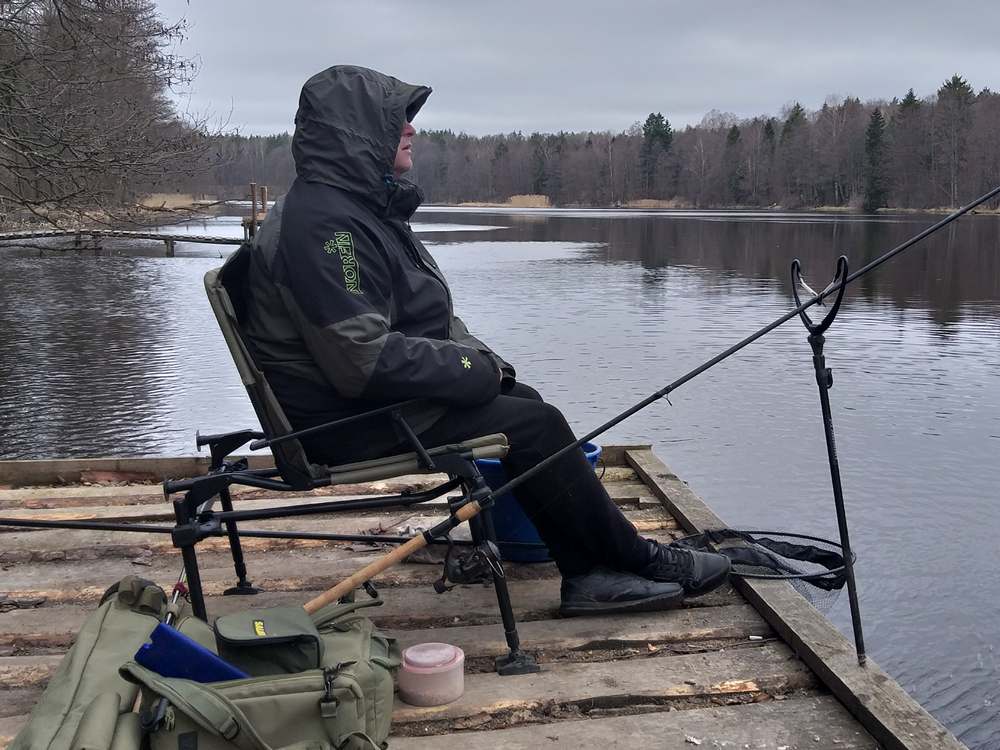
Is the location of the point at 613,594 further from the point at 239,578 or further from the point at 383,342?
the point at 239,578

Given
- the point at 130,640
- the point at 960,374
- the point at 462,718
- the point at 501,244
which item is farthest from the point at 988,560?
the point at 501,244

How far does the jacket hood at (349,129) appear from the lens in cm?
272

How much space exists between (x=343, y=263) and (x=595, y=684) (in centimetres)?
126

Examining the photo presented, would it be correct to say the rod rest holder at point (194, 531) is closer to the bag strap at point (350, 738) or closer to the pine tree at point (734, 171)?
the bag strap at point (350, 738)

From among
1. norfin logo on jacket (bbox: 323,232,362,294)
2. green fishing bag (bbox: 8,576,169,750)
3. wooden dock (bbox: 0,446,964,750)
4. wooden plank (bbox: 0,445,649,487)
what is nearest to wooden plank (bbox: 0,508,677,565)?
wooden dock (bbox: 0,446,964,750)

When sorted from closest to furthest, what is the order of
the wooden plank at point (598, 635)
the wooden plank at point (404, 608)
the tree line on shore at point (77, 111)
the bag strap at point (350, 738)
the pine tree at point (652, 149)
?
the bag strap at point (350, 738), the wooden plank at point (598, 635), the wooden plank at point (404, 608), the tree line on shore at point (77, 111), the pine tree at point (652, 149)

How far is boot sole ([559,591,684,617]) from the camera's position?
304 cm

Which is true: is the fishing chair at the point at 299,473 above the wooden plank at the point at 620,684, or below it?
above

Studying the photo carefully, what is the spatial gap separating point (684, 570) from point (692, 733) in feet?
2.46

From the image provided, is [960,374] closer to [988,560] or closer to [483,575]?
[988,560]

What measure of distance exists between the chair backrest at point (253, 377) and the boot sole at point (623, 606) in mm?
854

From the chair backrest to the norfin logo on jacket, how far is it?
262 millimetres

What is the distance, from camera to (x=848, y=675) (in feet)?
8.59

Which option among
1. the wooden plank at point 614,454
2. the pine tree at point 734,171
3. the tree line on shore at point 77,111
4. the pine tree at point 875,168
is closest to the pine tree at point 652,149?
the pine tree at point 734,171
